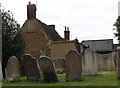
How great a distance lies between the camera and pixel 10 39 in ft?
78.2

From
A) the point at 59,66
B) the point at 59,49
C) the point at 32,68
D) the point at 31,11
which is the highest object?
the point at 31,11

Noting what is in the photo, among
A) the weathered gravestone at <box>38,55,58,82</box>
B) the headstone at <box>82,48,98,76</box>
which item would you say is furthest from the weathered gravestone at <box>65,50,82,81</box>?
the headstone at <box>82,48,98,76</box>

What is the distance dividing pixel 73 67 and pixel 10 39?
11.6 m

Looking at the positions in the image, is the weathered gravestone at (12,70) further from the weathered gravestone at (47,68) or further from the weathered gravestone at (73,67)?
the weathered gravestone at (73,67)

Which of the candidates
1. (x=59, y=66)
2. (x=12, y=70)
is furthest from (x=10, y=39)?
(x=12, y=70)

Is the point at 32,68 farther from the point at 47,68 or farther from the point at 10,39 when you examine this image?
the point at 10,39

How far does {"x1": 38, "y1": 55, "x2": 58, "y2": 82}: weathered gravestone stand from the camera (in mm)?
13859

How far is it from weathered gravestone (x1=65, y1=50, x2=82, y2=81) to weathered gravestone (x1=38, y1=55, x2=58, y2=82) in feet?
3.28

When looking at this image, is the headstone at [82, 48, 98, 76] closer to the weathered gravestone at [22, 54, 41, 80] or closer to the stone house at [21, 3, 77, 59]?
the weathered gravestone at [22, 54, 41, 80]

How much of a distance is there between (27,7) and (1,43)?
1619 cm

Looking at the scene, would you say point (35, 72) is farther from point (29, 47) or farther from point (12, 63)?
point (29, 47)

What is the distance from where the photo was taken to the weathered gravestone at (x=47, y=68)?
45.5 ft

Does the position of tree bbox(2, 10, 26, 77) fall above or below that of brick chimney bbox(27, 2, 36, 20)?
below

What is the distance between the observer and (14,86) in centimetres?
1283
